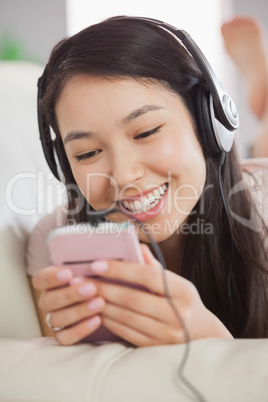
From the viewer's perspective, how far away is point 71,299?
0.59 meters

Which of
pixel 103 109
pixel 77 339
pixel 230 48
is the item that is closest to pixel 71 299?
pixel 77 339

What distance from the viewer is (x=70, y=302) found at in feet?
1.94

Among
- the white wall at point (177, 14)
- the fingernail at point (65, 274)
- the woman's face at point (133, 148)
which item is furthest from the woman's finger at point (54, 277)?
the white wall at point (177, 14)

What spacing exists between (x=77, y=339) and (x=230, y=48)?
1.90m

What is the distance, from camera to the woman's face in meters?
0.80

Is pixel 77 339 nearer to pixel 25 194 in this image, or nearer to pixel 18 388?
Answer: pixel 18 388

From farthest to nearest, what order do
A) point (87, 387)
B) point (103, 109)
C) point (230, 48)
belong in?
1. point (230, 48)
2. point (103, 109)
3. point (87, 387)

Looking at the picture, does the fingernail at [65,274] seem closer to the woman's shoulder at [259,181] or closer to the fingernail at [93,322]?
the fingernail at [93,322]

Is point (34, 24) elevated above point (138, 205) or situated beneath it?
elevated above

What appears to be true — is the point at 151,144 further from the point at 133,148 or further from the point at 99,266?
the point at 99,266

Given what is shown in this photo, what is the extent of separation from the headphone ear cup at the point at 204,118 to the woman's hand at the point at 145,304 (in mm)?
348

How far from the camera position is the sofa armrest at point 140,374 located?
483mm

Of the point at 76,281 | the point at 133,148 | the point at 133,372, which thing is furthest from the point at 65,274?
the point at 133,148

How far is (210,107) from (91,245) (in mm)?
400
